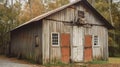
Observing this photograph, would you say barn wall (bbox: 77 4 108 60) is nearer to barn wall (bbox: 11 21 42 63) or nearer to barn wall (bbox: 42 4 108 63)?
barn wall (bbox: 42 4 108 63)

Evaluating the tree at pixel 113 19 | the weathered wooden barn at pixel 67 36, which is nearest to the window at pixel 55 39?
the weathered wooden barn at pixel 67 36

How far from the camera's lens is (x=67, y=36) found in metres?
19.0

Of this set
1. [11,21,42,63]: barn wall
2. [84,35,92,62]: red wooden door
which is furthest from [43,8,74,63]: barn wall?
[84,35,92,62]: red wooden door

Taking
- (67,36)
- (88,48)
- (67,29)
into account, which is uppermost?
(67,29)

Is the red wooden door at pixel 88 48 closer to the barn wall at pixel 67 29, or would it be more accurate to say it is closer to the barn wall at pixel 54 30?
the barn wall at pixel 67 29

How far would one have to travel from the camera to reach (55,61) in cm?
1795

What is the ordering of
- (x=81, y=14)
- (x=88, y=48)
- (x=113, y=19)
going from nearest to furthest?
1. (x=81, y=14)
2. (x=88, y=48)
3. (x=113, y=19)

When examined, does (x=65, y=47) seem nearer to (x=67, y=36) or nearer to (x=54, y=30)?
(x=67, y=36)

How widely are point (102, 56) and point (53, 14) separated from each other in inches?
283

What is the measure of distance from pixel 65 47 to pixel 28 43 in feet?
13.7

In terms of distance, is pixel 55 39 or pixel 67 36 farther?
pixel 67 36

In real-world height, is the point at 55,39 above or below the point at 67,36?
below

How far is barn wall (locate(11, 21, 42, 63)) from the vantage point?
18266mm

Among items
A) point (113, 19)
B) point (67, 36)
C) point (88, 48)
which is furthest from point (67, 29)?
point (113, 19)
